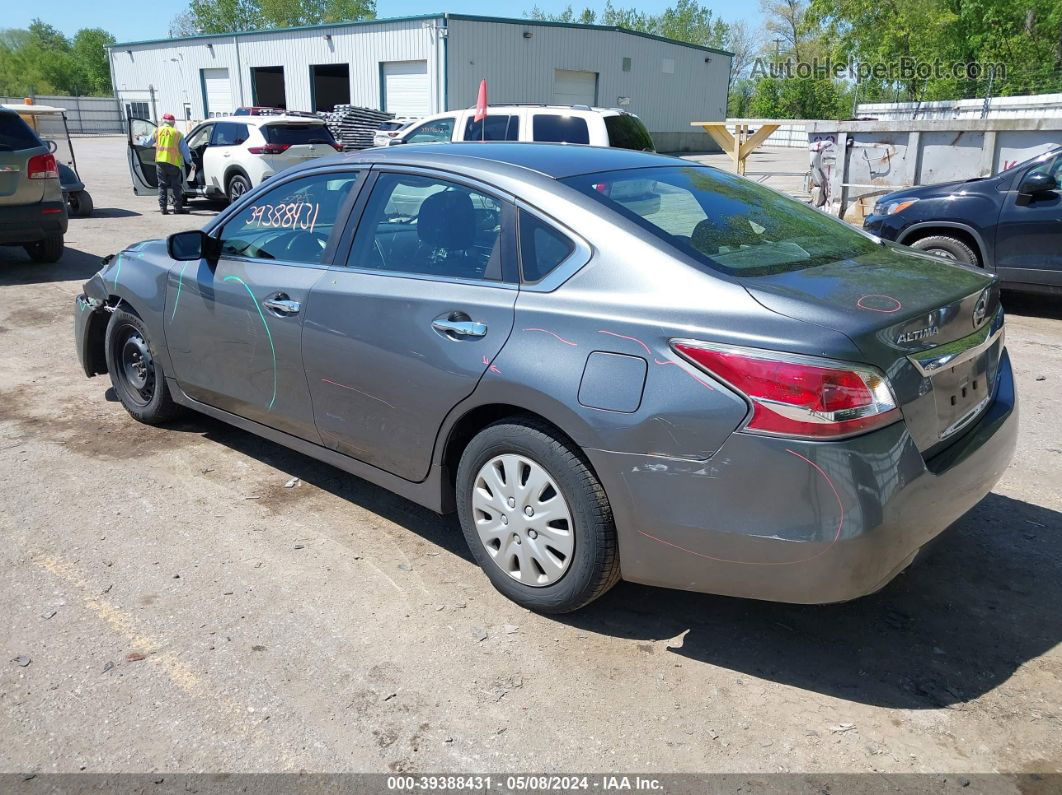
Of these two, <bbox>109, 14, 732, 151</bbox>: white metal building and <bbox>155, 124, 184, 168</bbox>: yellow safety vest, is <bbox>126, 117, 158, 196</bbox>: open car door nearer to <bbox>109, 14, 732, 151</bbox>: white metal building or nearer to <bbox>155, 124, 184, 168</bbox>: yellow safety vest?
<bbox>155, 124, 184, 168</bbox>: yellow safety vest

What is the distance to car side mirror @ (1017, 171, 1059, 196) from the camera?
25.1 feet

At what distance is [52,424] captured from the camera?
17.9ft

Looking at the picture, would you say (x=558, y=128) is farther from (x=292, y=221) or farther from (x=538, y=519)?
(x=538, y=519)

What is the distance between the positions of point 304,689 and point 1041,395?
207 inches

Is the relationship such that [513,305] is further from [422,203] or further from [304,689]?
[304,689]

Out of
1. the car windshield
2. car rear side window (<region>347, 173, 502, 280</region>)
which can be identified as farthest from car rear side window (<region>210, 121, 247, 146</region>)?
the car windshield

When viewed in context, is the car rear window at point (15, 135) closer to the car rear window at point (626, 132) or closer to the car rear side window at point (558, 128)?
the car rear side window at point (558, 128)

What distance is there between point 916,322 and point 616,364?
95 cm

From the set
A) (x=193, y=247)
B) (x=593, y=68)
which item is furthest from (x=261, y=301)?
(x=593, y=68)

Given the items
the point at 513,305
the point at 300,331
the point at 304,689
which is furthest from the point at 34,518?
the point at 513,305

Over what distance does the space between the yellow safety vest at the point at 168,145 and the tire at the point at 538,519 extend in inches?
548

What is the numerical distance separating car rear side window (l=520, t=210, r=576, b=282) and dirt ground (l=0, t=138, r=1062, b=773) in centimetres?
131

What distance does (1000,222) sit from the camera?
805cm

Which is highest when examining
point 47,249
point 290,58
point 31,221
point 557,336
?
point 290,58
